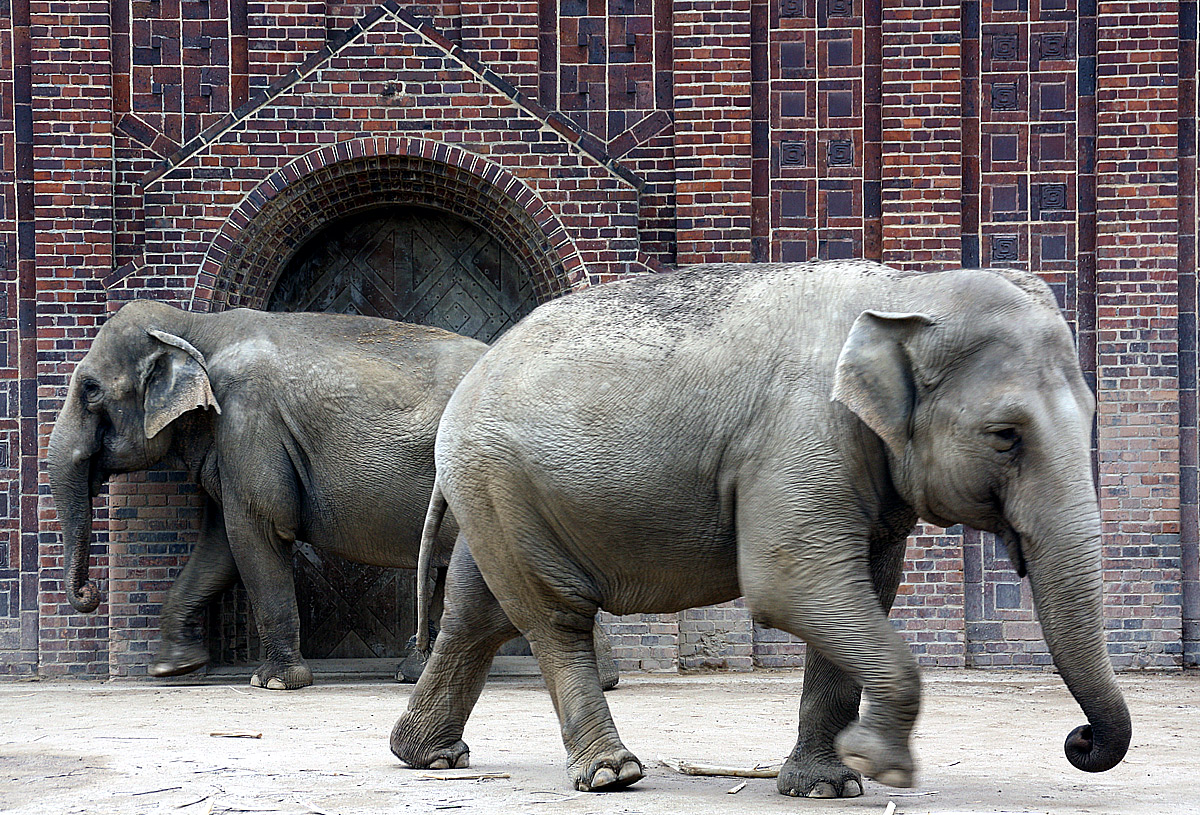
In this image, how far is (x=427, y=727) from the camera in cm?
557

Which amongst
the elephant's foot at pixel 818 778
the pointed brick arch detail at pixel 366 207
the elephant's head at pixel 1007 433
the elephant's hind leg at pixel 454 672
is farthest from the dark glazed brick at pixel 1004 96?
the elephant's foot at pixel 818 778

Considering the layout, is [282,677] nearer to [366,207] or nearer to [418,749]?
[366,207]

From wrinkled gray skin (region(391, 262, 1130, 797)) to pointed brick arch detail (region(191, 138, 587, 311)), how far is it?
4.86 metres

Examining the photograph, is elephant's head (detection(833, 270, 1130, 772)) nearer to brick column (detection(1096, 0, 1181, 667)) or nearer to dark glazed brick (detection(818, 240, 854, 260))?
dark glazed brick (detection(818, 240, 854, 260))

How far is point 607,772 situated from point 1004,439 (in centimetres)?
178

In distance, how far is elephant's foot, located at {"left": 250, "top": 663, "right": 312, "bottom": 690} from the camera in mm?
9078

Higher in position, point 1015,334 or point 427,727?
point 1015,334

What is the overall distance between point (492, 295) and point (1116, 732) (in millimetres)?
7144

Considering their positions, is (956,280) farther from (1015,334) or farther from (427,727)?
(427,727)

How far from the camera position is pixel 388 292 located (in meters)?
10.7

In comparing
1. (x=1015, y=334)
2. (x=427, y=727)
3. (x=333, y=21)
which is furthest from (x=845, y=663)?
(x=333, y=21)

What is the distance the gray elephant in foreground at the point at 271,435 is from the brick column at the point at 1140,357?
12.6 feet

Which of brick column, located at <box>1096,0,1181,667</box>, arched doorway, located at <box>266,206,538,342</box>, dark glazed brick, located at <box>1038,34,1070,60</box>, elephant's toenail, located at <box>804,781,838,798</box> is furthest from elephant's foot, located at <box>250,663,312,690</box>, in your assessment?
dark glazed brick, located at <box>1038,34,1070,60</box>

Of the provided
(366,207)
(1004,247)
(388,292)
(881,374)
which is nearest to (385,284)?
(388,292)
